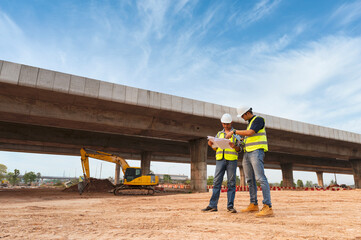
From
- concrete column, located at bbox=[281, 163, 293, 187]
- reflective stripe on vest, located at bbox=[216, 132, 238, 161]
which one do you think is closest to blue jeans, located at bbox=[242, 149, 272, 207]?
reflective stripe on vest, located at bbox=[216, 132, 238, 161]

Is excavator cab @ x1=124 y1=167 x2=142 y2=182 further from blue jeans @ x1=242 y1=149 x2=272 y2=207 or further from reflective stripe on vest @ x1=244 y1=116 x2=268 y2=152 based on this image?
reflective stripe on vest @ x1=244 y1=116 x2=268 y2=152

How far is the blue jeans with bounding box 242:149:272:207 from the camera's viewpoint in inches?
157

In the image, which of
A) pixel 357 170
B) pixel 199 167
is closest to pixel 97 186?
pixel 199 167

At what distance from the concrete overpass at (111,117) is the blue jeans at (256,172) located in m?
9.69

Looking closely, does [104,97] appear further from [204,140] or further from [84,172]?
[204,140]

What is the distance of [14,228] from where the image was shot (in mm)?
2977

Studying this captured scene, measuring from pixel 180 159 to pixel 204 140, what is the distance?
772 inches

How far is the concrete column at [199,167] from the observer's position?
54.9 ft

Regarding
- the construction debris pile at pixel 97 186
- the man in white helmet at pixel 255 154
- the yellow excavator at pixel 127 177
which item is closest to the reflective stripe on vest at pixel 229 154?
the man in white helmet at pixel 255 154

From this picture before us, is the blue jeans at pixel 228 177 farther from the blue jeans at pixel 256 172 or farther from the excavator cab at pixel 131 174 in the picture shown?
the excavator cab at pixel 131 174

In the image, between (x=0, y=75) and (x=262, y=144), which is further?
(x=0, y=75)

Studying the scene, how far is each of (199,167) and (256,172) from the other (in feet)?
43.3

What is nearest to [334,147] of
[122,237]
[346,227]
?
[346,227]

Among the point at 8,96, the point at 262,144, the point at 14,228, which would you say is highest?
the point at 8,96
